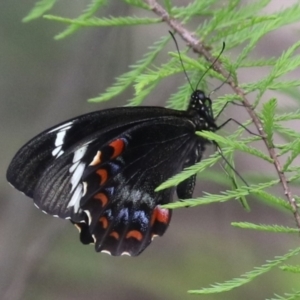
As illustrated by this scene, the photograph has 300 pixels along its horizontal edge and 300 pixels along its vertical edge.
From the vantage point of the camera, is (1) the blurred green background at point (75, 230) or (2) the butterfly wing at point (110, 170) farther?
(1) the blurred green background at point (75, 230)

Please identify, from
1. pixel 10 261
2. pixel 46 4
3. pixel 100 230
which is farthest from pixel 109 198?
pixel 10 261

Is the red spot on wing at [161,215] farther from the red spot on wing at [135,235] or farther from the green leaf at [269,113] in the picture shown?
the green leaf at [269,113]

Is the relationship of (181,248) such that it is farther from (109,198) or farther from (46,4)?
(46,4)

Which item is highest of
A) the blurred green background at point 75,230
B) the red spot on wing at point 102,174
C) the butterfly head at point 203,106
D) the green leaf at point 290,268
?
the blurred green background at point 75,230

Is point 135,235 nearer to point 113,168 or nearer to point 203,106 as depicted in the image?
point 113,168

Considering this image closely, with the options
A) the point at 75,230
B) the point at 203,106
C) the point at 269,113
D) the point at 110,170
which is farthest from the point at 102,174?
the point at 75,230

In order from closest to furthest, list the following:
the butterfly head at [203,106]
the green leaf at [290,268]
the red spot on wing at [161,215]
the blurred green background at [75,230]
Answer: the green leaf at [290,268] < the butterfly head at [203,106] < the red spot on wing at [161,215] < the blurred green background at [75,230]

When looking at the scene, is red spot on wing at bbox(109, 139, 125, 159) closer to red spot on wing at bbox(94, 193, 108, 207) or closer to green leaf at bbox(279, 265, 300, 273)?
red spot on wing at bbox(94, 193, 108, 207)

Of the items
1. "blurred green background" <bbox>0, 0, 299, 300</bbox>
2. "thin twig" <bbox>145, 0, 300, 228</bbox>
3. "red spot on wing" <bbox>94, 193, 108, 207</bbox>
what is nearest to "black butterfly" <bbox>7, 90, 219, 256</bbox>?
"red spot on wing" <bbox>94, 193, 108, 207</bbox>

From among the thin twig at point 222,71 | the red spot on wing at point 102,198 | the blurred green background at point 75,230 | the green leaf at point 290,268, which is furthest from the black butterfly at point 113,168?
the blurred green background at point 75,230
